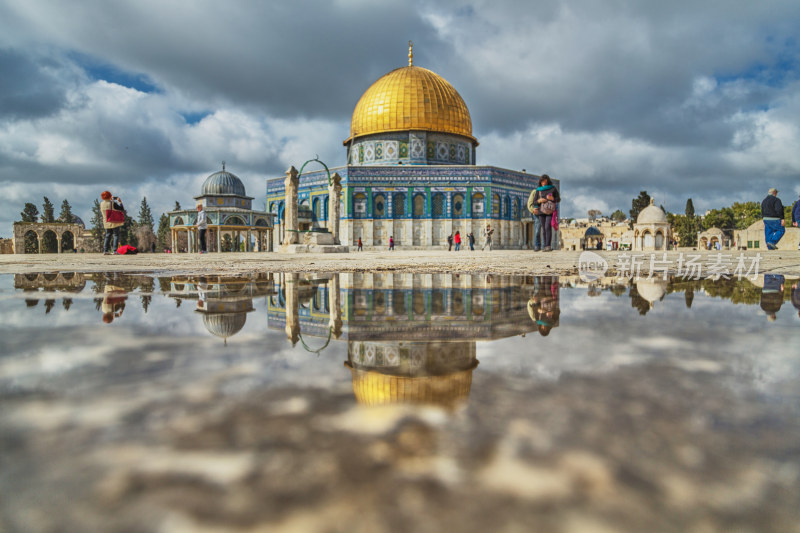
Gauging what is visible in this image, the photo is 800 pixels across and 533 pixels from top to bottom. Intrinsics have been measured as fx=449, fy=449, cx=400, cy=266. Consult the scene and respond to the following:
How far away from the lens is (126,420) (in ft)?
2.58

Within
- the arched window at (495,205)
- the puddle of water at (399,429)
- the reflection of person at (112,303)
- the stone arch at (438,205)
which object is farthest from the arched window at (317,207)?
the puddle of water at (399,429)

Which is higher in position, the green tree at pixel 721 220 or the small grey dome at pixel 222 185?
the small grey dome at pixel 222 185

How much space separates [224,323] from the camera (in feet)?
6.12

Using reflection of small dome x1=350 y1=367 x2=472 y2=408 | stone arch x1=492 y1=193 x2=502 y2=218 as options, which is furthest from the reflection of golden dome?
stone arch x1=492 y1=193 x2=502 y2=218

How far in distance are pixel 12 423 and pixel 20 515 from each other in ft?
1.12

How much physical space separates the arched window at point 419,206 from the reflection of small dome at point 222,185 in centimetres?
1870

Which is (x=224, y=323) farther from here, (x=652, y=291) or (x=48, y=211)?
(x=48, y=211)

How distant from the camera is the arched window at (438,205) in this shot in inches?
1266

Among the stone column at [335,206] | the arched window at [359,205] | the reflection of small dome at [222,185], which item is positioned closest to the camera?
the stone column at [335,206]

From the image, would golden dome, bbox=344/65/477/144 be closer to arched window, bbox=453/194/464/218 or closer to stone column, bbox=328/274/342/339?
arched window, bbox=453/194/464/218

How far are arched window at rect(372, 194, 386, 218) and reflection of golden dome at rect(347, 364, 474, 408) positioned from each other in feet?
103

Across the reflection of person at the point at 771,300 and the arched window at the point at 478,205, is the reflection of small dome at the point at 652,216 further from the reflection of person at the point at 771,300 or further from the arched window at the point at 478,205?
the reflection of person at the point at 771,300

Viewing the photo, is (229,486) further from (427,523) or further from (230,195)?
(230,195)

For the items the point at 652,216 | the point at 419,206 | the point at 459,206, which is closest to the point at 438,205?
the point at 419,206
